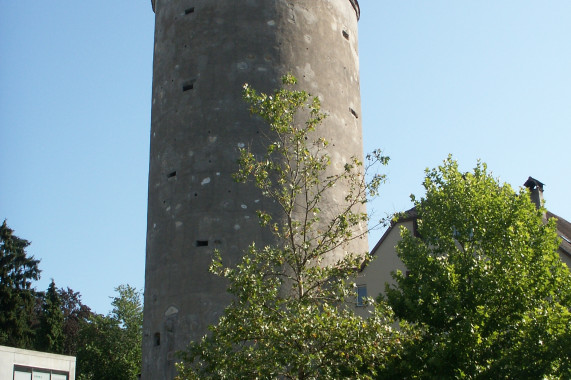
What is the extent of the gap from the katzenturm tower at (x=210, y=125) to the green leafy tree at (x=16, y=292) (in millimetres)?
27087

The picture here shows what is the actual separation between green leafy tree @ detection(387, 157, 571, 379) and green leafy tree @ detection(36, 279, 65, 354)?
30.1 metres

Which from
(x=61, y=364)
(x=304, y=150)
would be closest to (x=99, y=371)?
(x=61, y=364)

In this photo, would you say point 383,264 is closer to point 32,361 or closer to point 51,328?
point 32,361

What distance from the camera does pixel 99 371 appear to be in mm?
35531

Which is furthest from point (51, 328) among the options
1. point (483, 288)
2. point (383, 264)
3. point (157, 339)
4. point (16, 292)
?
point (483, 288)

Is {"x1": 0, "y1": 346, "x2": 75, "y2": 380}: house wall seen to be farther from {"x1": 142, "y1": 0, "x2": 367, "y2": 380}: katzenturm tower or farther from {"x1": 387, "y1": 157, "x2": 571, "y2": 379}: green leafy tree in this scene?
{"x1": 387, "y1": 157, "x2": 571, "y2": 379}: green leafy tree

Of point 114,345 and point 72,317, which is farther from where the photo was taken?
point 72,317

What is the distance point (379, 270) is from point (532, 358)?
722 cm

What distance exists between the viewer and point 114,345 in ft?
120

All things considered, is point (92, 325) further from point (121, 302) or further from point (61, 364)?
point (61, 364)

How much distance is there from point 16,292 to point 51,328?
3.48 metres

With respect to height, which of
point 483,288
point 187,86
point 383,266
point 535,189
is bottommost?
point 483,288

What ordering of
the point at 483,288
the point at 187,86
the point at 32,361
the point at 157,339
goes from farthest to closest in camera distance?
the point at 32,361 → the point at 187,86 → the point at 157,339 → the point at 483,288

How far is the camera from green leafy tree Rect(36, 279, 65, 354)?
38.2m
